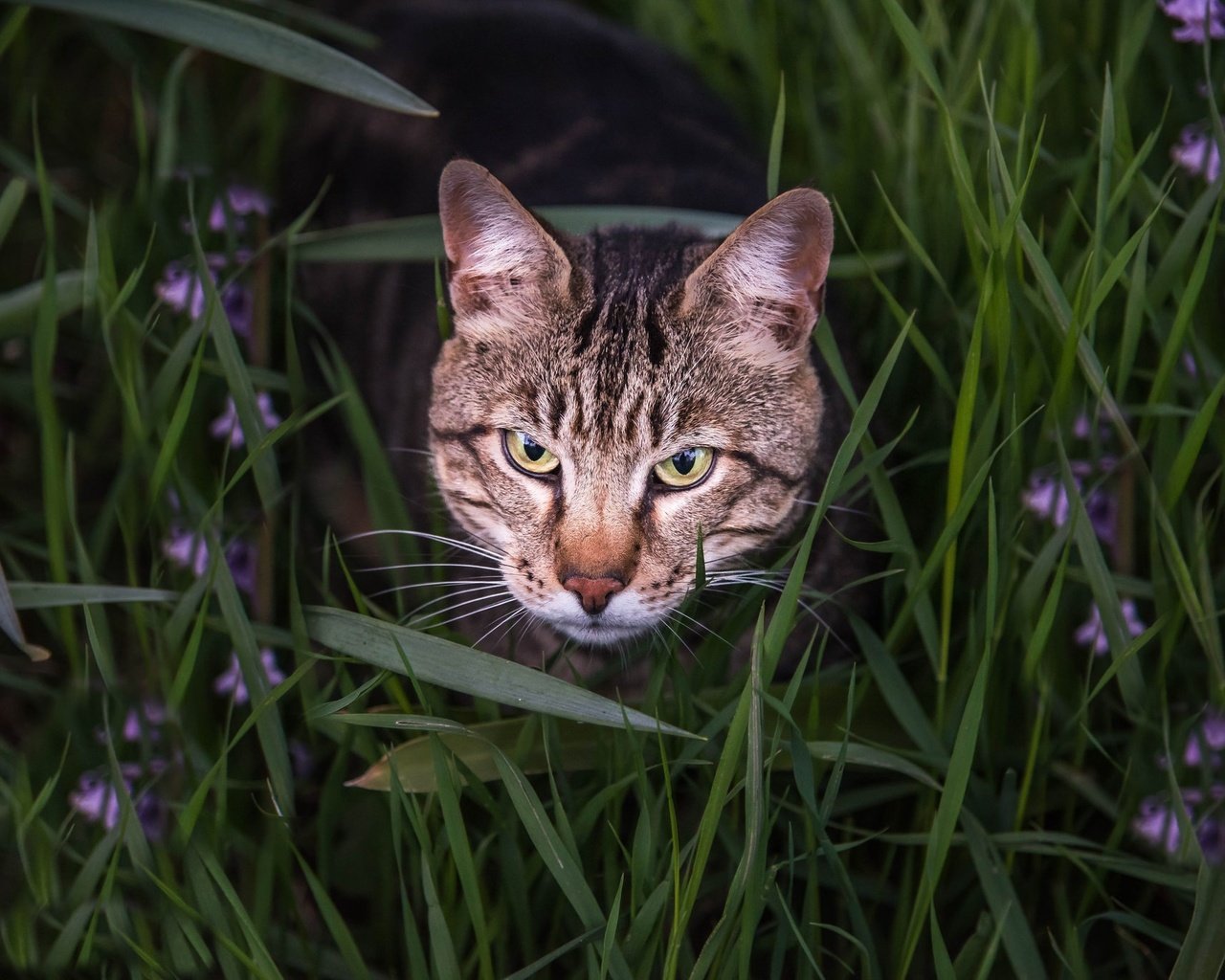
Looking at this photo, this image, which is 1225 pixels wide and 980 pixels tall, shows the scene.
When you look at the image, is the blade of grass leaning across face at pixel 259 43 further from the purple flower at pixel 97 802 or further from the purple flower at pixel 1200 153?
the purple flower at pixel 1200 153

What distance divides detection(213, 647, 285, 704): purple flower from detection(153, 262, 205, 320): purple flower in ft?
2.02

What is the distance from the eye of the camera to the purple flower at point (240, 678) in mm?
1962

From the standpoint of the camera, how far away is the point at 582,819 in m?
1.78

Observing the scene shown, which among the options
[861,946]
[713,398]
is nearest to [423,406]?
[713,398]

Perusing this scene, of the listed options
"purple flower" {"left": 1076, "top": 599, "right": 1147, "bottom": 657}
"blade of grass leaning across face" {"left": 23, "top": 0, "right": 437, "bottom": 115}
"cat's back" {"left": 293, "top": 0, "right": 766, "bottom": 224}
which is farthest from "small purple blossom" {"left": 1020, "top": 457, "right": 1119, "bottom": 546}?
Result: "blade of grass leaning across face" {"left": 23, "top": 0, "right": 437, "bottom": 115}

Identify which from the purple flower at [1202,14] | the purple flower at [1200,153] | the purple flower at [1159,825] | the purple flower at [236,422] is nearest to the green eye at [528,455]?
the purple flower at [236,422]

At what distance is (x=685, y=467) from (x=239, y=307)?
97cm

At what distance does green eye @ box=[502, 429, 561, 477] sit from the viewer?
6.66ft

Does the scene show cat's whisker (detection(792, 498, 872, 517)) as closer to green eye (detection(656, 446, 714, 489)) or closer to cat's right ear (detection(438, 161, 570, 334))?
green eye (detection(656, 446, 714, 489))

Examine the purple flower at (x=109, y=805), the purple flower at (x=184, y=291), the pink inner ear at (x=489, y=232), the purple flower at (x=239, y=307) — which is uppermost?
the pink inner ear at (x=489, y=232)

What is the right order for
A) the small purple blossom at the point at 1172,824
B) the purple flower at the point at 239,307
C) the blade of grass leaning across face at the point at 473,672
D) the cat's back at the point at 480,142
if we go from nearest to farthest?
the blade of grass leaning across face at the point at 473,672 < the small purple blossom at the point at 1172,824 < the purple flower at the point at 239,307 < the cat's back at the point at 480,142

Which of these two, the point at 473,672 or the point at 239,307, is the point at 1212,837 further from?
the point at 239,307

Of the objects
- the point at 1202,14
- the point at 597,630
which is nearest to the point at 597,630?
the point at 597,630

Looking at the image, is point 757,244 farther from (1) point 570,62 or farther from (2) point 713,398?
(1) point 570,62
